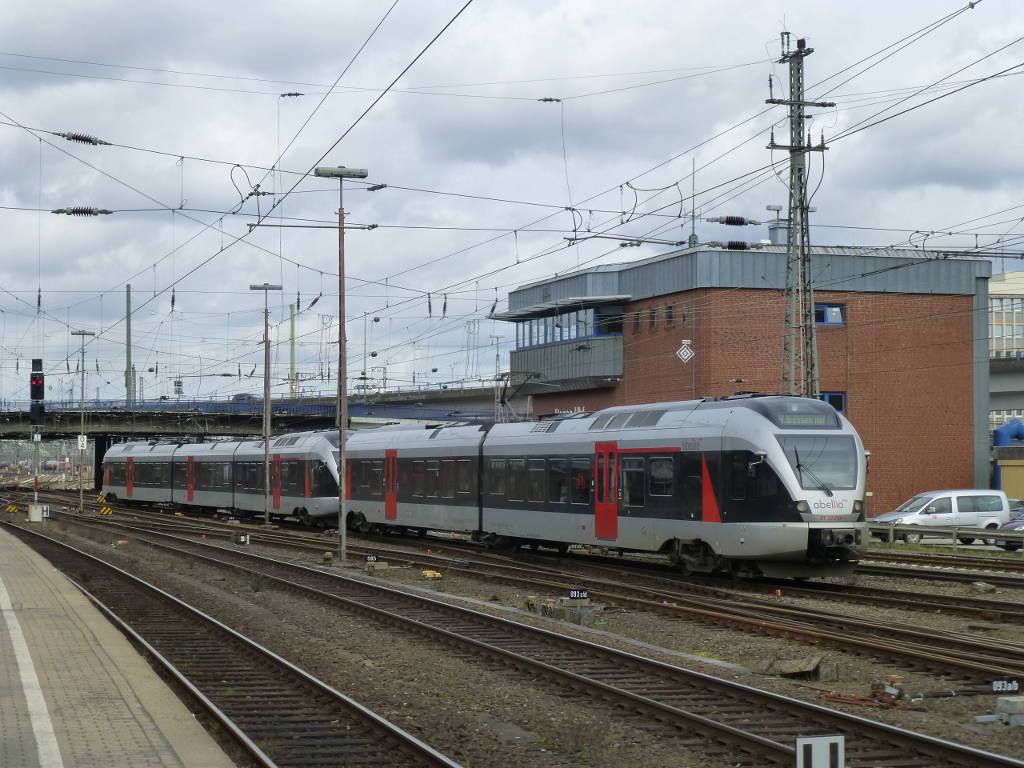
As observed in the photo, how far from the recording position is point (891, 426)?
5447cm

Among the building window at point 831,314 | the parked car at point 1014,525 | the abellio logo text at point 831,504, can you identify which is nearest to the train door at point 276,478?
the building window at point 831,314

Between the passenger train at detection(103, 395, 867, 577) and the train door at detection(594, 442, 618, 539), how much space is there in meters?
0.04

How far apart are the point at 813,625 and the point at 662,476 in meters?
7.08

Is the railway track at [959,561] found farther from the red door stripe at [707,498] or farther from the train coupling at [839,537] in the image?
the red door stripe at [707,498]

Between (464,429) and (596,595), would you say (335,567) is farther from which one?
(596,595)

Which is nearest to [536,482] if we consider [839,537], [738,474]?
[738,474]

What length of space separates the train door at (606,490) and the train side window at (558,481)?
139cm

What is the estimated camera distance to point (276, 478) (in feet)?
154

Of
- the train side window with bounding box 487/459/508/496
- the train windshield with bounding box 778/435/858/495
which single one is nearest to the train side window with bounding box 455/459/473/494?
the train side window with bounding box 487/459/508/496

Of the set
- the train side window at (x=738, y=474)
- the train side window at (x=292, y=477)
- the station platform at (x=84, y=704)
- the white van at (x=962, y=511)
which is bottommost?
the station platform at (x=84, y=704)

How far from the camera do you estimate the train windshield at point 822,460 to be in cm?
2114

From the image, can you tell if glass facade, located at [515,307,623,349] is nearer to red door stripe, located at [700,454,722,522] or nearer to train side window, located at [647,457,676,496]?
train side window, located at [647,457,676,496]

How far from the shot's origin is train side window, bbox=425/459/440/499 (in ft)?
112

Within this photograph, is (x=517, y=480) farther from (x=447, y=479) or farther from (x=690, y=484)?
(x=690, y=484)
